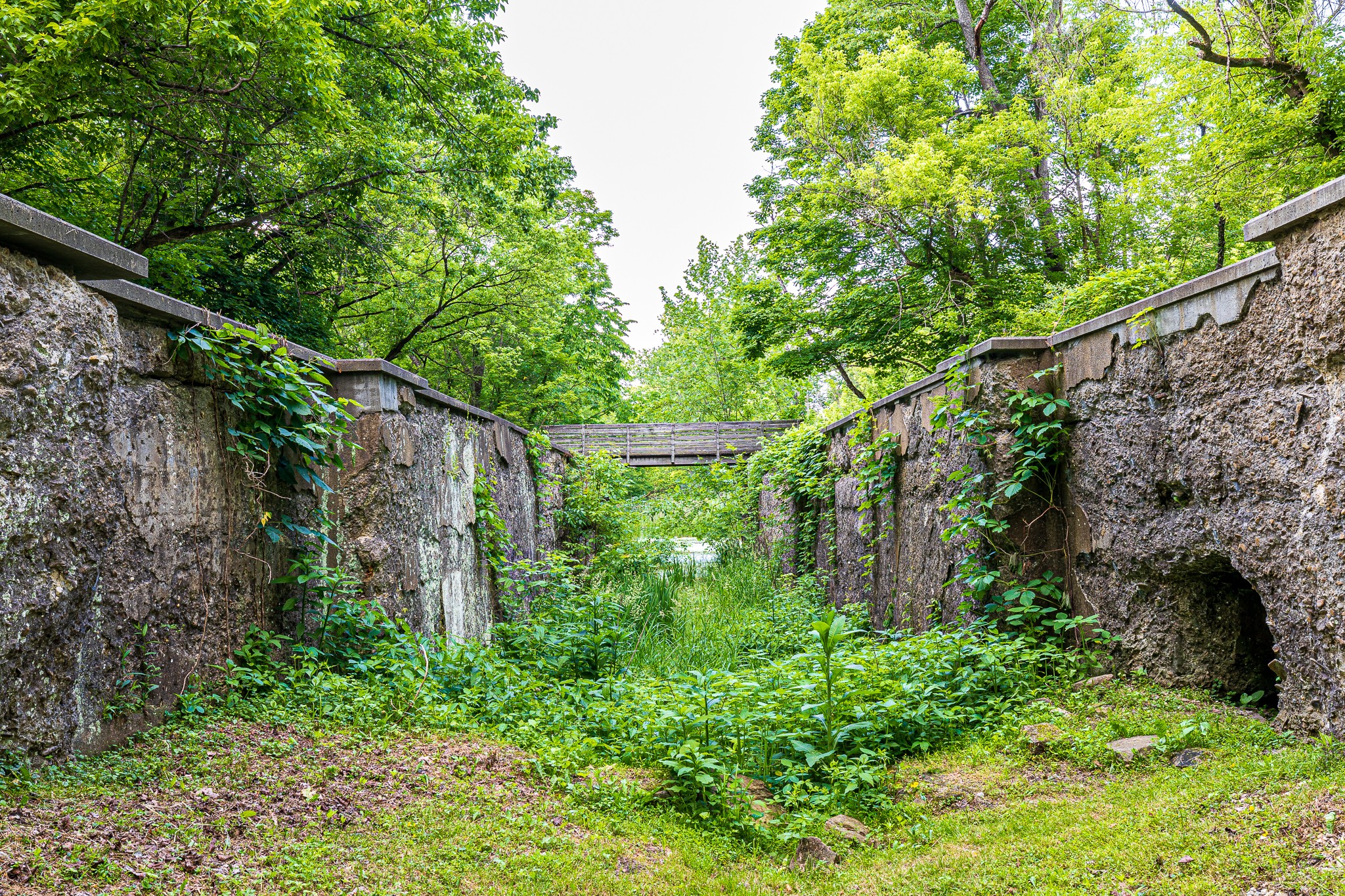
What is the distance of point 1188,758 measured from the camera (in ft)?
8.20

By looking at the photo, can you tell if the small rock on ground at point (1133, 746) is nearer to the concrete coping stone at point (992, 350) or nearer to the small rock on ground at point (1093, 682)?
the small rock on ground at point (1093, 682)

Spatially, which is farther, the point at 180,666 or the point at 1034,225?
the point at 1034,225

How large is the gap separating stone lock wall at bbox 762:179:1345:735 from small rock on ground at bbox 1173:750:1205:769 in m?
0.34

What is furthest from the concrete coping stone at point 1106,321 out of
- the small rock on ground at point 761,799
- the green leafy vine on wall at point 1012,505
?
the small rock on ground at point 761,799

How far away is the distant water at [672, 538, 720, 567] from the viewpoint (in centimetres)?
1032

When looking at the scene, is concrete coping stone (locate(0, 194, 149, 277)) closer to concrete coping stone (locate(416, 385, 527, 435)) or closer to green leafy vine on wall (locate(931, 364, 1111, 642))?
concrete coping stone (locate(416, 385, 527, 435))

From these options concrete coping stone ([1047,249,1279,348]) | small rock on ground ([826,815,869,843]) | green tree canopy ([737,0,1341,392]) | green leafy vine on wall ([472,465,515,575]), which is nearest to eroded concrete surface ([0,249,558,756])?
green leafy vine on wall ([472,465,515,575])

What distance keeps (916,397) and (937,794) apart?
2.91 m

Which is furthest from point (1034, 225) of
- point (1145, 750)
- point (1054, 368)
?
point (1145, 750)

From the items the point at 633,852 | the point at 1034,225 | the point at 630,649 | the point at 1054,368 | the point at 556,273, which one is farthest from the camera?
Result: the point at 556,273

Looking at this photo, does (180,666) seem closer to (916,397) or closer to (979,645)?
(979,645)

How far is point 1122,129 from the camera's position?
360 inches

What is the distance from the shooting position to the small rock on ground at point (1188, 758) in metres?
2.45

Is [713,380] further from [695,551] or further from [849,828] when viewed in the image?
[849,828]
